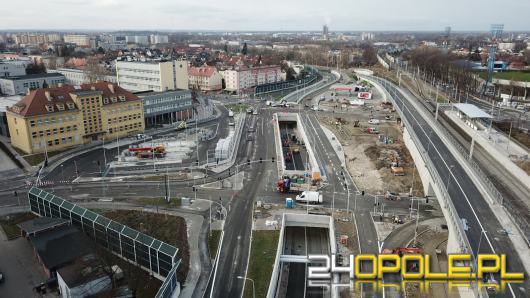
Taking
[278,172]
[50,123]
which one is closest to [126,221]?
[278,172]

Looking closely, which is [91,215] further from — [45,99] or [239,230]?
[45,99]

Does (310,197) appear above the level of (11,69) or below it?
below

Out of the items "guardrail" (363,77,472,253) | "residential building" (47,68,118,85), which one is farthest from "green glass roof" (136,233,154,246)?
"residential building" (47,68,118,85)

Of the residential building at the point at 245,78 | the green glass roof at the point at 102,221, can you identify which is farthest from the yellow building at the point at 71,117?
the residential building at the point at 245,78

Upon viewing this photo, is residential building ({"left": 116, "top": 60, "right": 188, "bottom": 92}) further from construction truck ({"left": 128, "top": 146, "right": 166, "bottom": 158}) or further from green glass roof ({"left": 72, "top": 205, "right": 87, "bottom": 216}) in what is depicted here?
green glass roof ({"left": 72, "top": 205, "right": 87, "bottom": 216})

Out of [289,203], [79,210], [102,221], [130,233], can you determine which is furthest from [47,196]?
[289,203]
